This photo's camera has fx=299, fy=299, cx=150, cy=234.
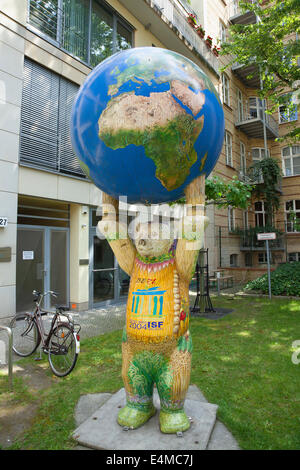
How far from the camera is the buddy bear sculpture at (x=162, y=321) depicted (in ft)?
8.00

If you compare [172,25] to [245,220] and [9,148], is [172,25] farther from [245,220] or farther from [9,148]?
[245,220]

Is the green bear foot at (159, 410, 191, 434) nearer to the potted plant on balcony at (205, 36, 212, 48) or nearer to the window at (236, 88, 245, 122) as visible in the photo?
the potted plant on balcony at (205, 36, 212, 48)

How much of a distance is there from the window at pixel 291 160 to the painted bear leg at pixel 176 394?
18436mm

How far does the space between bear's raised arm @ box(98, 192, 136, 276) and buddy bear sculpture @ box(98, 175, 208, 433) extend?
0.38 ft

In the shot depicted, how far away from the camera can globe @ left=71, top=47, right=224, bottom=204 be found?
1.97 meters

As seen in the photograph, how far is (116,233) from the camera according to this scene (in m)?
2.72

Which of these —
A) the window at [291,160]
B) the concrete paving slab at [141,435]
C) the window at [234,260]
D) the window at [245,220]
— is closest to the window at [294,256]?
the window at [245,220]

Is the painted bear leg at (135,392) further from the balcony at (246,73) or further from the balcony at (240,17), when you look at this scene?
the balcony at (240,17)

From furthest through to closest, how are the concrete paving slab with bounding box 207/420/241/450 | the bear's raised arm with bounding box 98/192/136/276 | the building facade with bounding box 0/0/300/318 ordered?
the building facade with bounding box 0/0/300/318 → the bear's raised arm with bounding box 98/192/136/276 → the concrete paving slab with bounding box 207/420/241/450

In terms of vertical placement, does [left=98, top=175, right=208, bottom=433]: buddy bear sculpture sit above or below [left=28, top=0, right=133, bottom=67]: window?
below

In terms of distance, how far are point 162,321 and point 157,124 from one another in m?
1.51

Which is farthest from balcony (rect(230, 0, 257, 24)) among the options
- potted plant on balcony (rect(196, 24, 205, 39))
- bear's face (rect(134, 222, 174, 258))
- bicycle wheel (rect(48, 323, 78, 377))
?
bicycle wheel (rect(48, 323, 78, 377))
